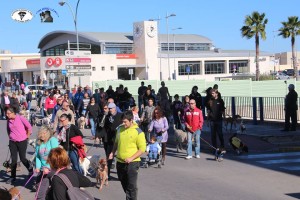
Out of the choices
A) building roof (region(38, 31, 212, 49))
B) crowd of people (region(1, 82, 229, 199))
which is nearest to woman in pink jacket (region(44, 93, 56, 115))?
crowd of people (region(1, 82, 229, 199))

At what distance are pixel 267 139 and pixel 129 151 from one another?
9.47m

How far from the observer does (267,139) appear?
1603cm

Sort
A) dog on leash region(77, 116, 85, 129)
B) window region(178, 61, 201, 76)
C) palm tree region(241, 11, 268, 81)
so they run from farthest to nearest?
window region(178, 61, 201, 76) < palm tree region(241, 11, 268, 81) < dog on leash region(77, 116, 85, 129)

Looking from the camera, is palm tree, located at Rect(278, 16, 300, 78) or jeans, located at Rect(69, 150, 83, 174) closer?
jeans, located at Rect(69, 150, 83, 174)

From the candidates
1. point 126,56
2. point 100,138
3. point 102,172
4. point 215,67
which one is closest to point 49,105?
point 100,138

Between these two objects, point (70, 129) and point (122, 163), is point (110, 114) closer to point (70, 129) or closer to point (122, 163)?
point (70, 129)

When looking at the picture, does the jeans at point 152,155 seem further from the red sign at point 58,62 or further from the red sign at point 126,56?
the red sign at point 126,56

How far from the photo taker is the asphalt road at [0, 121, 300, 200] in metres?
9.07

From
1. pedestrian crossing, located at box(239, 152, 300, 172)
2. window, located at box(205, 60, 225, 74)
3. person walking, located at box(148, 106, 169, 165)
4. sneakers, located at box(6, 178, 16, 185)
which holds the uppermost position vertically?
window, located at box(205, 60, 225, 74)

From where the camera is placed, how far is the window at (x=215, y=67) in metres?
81.1

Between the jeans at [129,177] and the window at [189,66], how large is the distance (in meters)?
69.7

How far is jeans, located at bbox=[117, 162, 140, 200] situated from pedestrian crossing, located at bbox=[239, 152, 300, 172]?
5474 millimetres

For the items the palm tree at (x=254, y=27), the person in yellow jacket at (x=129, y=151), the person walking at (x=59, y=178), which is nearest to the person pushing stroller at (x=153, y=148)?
the person in yellow jacket at (x=129, y=151)

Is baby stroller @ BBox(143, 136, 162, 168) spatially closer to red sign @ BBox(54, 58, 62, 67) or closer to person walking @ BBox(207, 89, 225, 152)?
person walking @ BBox(207, 89, 225, 152)
